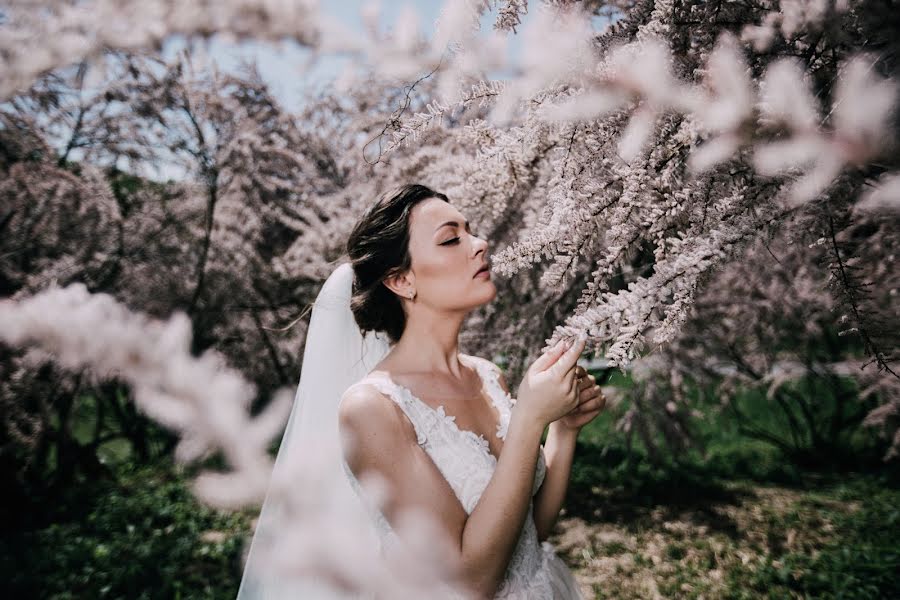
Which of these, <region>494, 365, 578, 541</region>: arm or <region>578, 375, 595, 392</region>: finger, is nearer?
<region>578, 375, 595, 392</region>: finger

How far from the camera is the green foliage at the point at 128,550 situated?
13.9 feet

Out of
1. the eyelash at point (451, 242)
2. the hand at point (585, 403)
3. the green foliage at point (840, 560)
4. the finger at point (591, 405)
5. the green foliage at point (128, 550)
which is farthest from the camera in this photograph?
the green foliage at point (128, 550)

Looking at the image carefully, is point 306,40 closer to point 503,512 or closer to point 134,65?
point 503,512

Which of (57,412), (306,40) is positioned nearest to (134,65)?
(57,412)

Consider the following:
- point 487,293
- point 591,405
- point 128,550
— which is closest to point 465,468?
point 591,405

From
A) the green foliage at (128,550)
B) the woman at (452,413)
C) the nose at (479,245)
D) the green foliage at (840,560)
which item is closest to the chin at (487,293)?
the woman at (452,413)

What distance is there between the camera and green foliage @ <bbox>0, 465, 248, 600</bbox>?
4250mm

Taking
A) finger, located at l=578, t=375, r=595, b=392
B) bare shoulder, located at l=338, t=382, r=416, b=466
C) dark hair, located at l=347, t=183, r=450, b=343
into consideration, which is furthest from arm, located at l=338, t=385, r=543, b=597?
dark hair, located at l=347, t=183, r=450, b=343

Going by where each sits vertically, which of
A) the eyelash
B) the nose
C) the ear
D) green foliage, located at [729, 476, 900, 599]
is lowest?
green foliage, located at [729, 476, 900, 599]

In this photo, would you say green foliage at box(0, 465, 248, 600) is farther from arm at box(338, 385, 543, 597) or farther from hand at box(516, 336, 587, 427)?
hand at box(516, 336, 587, 427)

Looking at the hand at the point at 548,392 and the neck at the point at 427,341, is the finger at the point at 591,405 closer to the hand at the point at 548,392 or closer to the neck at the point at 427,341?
the hand at the point at 548,392

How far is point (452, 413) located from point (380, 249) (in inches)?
27.6

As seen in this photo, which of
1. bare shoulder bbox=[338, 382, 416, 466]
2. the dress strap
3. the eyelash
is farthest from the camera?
the dress strap

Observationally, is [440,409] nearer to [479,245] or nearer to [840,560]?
[479,245]
